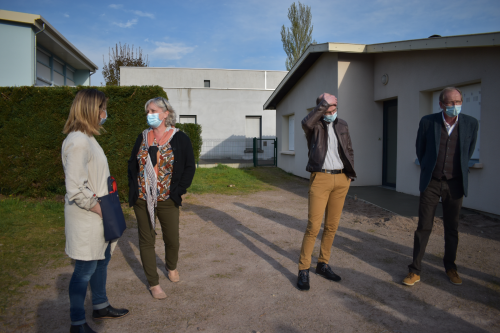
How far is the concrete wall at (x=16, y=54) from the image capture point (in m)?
13.1

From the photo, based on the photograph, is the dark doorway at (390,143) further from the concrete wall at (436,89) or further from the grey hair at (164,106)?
the grey hair at (164,106)

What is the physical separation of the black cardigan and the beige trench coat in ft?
2.29

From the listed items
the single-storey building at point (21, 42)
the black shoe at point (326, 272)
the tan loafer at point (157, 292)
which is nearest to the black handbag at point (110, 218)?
the tan loafer at point (157, 292)

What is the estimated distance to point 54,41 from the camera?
15.0 m

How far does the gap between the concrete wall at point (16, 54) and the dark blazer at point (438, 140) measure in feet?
47.8

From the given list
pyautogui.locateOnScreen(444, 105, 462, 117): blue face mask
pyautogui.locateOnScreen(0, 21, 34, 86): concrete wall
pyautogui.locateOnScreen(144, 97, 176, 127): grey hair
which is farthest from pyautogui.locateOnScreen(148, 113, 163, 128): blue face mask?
pyautogui.locateOnScreen(0, 21, 34, 86): concrete wall

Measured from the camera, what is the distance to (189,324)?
2902mm

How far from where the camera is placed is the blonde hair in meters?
2.63

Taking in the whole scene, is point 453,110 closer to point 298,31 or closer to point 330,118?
point 330,118

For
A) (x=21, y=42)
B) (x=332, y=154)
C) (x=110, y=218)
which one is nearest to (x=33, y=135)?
(x=110, y=218)

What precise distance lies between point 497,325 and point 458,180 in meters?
1.47

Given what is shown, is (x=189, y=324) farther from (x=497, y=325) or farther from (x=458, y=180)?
(x=458, y=180)

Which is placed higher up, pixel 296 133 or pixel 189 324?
pixel 296 133

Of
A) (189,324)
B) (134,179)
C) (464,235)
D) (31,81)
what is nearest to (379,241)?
(464,235)
